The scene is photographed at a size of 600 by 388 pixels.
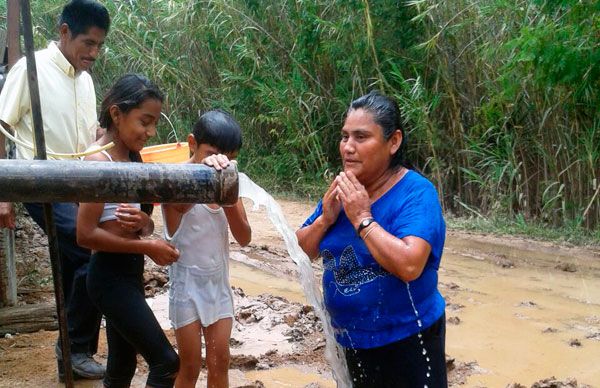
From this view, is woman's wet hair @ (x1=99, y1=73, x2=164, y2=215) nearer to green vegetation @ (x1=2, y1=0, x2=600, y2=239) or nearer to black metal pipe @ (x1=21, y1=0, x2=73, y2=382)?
black metal pipe @ (x1=21, y1=0, x2=73, y2=382)

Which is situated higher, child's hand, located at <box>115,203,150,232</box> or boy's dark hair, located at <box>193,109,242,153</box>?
boy's dark hair, located at <box>193,109,242,153</box>

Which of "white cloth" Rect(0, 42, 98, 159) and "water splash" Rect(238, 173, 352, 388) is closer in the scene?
"water splash" Rect(238, 173, 352, 388)

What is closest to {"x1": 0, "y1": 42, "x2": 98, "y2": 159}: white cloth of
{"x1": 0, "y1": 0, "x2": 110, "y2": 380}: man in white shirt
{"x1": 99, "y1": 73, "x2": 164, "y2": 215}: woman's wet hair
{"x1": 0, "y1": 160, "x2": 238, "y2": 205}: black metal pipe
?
{"x1": 0, "y1": 0, "x2": 110, "y2": 380}: man in white shirt

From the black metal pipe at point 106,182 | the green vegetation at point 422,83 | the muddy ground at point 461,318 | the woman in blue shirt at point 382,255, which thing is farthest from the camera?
the green vegetation at point 422,83

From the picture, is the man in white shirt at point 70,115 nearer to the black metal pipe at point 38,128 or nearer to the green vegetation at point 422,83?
the black metal pipe at point 38,128

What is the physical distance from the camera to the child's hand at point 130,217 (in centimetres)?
263

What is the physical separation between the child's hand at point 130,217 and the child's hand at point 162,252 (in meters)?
0.07

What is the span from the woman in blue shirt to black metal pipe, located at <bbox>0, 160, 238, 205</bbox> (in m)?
0.90

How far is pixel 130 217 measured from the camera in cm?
263

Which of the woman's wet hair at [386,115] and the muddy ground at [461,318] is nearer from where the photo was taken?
the woman's wet hair at [386,115]

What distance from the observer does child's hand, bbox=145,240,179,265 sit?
→ 2656 mm

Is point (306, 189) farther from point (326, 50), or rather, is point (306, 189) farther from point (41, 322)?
point (41, 322)

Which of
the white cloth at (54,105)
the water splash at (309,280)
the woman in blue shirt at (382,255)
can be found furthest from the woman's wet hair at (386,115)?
the white cloth at (54,105)

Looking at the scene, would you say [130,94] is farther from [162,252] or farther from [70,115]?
[70,115]
